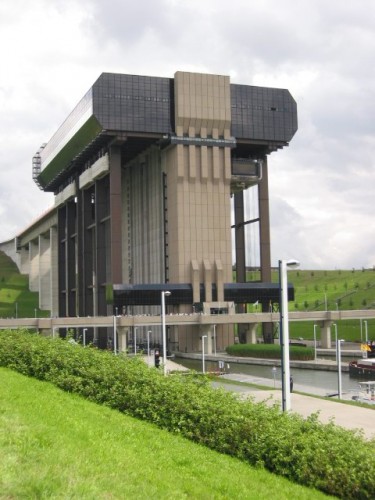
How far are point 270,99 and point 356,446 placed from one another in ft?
339

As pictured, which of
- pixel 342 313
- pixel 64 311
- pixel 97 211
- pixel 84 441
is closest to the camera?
pixel 84 441

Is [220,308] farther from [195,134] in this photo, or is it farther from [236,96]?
[236,96]

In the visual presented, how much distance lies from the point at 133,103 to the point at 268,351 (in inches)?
1776

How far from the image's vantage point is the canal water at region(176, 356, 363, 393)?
60344mm

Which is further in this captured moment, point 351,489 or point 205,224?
point 205,224

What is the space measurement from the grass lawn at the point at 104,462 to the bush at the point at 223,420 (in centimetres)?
65

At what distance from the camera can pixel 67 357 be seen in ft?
85.6

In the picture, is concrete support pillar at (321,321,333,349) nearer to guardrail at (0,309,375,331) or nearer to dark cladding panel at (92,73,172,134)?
guardrail at (0,309,375,331)

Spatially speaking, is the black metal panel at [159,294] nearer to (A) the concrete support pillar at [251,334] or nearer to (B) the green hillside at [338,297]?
(A) the concrete support pillar at [251,334]

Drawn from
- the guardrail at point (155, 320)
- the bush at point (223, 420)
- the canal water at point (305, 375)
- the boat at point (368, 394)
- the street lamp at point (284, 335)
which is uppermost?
the street lamp at point (284, 335)

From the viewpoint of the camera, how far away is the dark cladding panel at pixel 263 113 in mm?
111375

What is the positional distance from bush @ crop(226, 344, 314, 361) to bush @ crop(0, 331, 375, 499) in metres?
60.9

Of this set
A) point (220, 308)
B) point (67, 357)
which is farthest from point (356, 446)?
point (220, 308)

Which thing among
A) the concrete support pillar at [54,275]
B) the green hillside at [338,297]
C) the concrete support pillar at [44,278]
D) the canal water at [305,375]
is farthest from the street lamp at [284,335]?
the concrete support pillar at [44,278]
